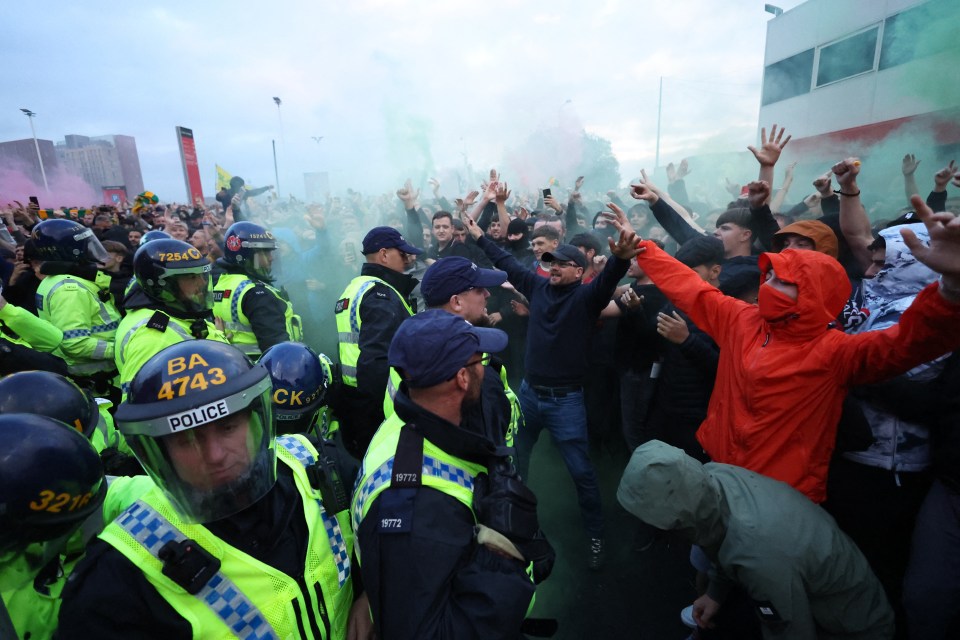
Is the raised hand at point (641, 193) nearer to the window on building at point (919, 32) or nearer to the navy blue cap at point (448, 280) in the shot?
the navy blue cap at point (448, 280)

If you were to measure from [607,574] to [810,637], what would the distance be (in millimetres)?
1752

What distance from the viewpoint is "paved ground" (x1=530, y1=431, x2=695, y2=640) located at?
3039mm

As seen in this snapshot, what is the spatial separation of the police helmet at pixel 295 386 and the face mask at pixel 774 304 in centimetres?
252

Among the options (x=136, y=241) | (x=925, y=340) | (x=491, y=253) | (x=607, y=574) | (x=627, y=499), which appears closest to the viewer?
(x=925, y=340)

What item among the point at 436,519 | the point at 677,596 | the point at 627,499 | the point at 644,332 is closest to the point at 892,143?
A: the point at 644,332

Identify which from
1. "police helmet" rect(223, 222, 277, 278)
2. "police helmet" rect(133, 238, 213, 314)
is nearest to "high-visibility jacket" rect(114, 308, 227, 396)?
"police helmet" rect(133, 238, 213, 314)

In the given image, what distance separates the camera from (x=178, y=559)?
1.21 meters

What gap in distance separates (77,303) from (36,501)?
381 centimetres

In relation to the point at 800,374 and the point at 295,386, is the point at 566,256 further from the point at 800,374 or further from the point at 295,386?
the point at 295,386

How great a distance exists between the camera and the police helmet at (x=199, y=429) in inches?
51.1

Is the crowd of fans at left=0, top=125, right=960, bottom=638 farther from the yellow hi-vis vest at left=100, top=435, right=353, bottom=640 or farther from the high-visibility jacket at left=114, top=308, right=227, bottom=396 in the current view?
the yellow hi-vis vest at left=100, top=435, right=353, bottom=640

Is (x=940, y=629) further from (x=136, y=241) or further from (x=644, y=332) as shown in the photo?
(x=136, y=241)

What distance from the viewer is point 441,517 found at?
1409 mm

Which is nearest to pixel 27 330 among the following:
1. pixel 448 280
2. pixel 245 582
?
pixel 448 280
